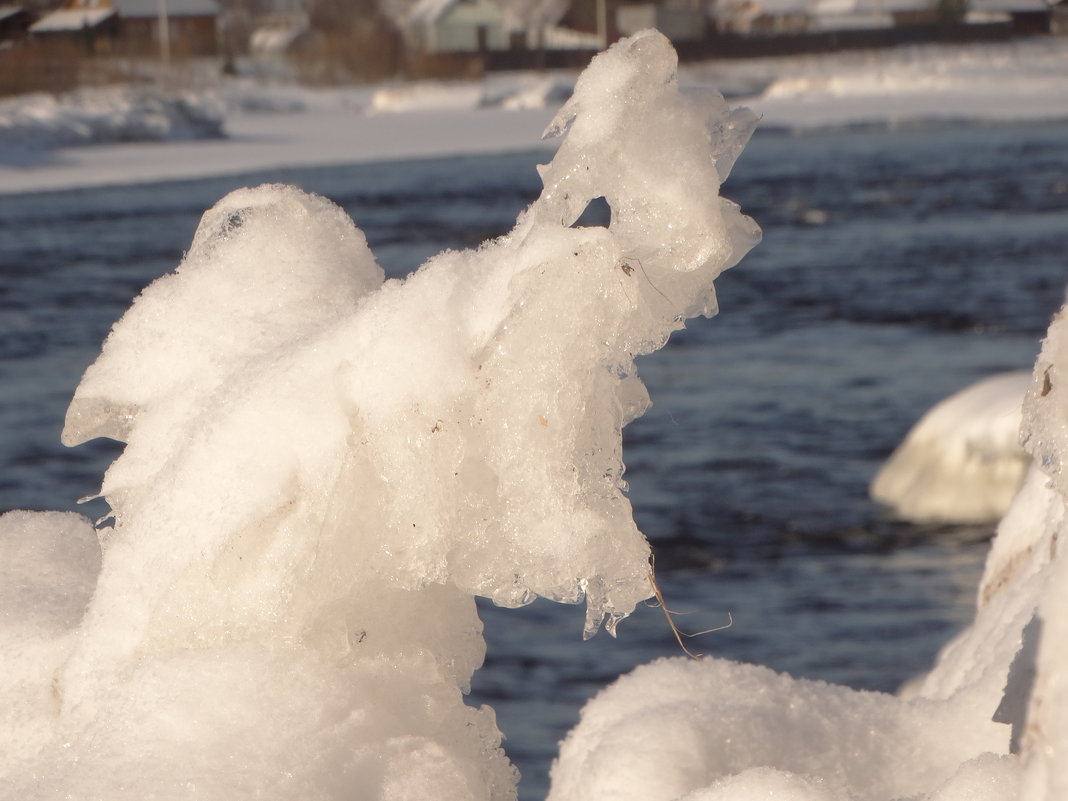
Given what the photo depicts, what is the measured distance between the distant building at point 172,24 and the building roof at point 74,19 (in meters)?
1.59

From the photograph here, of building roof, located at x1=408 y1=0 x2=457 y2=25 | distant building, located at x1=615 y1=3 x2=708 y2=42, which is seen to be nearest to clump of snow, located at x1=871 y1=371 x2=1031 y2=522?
distant building, located at x1=615 y1=3 x2=708 y2=42

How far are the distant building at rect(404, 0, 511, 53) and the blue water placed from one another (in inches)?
2292

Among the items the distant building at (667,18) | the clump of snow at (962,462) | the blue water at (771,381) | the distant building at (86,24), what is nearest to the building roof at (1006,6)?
the distant building at (667,18)

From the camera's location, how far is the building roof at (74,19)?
56.4 m

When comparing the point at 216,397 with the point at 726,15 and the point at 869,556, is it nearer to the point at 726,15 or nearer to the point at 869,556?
the point at 869,556

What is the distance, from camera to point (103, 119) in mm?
37531

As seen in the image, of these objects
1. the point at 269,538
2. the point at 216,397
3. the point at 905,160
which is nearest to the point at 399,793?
the point at 269,538

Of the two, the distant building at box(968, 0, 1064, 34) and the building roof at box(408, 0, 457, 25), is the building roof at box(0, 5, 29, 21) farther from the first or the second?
the building roof at box(408, 0, 457, 25)

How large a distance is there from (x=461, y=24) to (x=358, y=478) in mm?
85051

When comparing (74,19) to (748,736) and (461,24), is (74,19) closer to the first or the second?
(461,24)

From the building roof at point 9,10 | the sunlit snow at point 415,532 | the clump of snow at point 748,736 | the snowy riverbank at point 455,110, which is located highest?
the sunlit snow at point 415,532

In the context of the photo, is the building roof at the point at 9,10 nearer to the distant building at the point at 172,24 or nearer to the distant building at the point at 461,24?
the distant building at the point at 172,24

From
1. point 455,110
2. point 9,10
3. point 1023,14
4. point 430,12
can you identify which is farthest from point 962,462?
point 430,12

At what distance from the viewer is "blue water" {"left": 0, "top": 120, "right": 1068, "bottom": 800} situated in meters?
6.59
